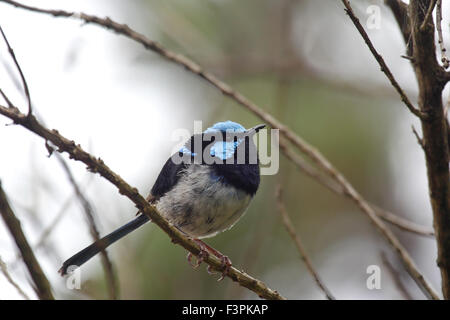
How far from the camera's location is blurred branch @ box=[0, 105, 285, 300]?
220 centimetres

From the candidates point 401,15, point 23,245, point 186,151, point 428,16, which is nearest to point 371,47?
point 428,16

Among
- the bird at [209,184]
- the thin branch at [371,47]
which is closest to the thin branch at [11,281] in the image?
the bird at [209,184]

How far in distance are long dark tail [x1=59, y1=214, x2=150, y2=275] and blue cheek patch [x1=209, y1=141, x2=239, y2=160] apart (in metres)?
0.79

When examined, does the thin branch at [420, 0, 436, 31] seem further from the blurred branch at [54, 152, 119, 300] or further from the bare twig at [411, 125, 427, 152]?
the blurred branch at [54, 152, 119, 300]

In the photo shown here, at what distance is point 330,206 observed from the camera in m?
8.73

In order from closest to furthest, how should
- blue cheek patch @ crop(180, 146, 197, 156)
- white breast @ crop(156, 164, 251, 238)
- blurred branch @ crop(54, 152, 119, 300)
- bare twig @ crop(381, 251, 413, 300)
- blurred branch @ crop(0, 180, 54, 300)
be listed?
blurred branch @ crop(0, 180, 54, 300)
blurred branch @ crop(54, 152, 119, 300)
bare twig @ crop(381, 251, 413, 300)
white breast @ crop(156, 164, 251, 238)
blue cheek patch @ crop(180, 146, 197, 156)

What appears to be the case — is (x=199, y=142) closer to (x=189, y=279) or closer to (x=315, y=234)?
(x=189, y=279)

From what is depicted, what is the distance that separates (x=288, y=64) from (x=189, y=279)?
116 inches

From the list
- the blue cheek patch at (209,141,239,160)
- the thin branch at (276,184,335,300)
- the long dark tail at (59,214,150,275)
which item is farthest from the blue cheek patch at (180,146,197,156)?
the thin branch at (276,184,335,300)

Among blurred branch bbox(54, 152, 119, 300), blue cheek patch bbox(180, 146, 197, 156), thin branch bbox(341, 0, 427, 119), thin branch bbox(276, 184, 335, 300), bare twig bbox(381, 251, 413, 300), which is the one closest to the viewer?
thin branch bbox(341, 0, 427, 119)

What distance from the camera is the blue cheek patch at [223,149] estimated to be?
4.42 meters

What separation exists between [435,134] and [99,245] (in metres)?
1.80
